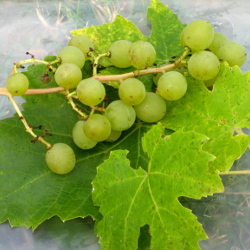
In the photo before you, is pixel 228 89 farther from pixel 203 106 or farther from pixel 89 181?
pixel 89 181

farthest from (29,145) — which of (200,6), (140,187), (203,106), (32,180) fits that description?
(200,6)

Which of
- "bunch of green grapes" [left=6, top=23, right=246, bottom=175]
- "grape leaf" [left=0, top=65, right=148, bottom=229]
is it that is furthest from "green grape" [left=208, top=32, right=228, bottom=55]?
"grape leaf" [left=0, top=65, right=148, bottom=229]

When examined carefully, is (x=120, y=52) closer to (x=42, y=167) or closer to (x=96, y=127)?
(x=96, y=127)

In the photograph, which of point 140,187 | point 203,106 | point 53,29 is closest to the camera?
point 140,187

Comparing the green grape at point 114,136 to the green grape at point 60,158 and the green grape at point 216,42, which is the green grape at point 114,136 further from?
the green grape at point 216,42

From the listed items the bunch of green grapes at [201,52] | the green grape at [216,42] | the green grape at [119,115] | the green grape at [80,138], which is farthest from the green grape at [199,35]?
the green grape at [80,138]

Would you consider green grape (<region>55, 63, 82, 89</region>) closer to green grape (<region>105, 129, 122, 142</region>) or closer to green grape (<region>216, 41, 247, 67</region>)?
green grape (<region>105, 129, 122, 142</region>)
